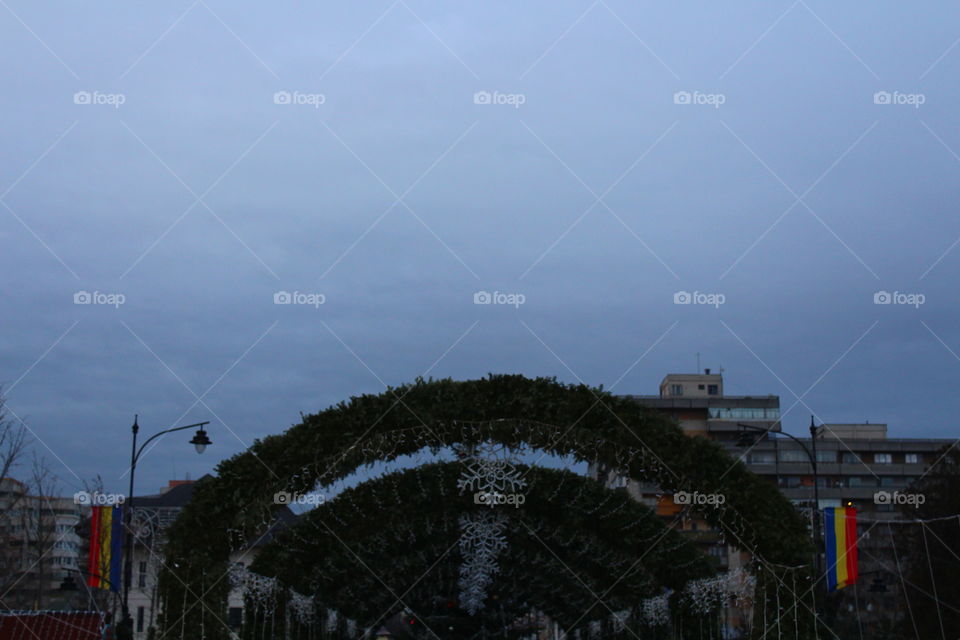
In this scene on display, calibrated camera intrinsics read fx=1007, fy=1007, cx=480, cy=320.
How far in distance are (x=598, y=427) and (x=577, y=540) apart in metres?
4.76

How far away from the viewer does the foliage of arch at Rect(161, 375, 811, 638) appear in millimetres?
12953

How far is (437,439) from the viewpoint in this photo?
13.5 meters

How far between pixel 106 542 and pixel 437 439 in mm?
8788

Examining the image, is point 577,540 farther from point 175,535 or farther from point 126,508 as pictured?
point 126,508

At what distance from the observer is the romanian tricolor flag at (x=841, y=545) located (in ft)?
52.3

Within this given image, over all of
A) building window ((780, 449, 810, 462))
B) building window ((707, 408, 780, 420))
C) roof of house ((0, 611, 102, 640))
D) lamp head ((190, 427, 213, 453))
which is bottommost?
roof of house ((0, 611, 102, 640))

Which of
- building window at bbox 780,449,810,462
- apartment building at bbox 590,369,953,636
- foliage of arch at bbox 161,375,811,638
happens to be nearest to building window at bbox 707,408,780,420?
apartment building at bbox 590,369,953,636

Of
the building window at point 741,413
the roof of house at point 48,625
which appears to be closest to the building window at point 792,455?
the building window at point 741,413

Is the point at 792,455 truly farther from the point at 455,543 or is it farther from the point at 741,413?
the point at 455,543

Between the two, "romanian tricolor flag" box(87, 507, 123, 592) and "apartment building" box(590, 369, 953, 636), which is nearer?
"romanian tricolor flag" box(87, 507, 123, 592)

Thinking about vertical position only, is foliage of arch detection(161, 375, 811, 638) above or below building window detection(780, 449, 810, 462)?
below

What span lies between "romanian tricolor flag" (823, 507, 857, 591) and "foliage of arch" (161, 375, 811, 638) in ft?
10.9

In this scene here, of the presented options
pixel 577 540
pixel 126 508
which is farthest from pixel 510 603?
pixel 126 508

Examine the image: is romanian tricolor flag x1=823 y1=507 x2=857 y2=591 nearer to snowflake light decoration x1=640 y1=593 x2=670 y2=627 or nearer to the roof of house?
snowflake light decoration x1=640 y1=593 x2=670 y2=627
